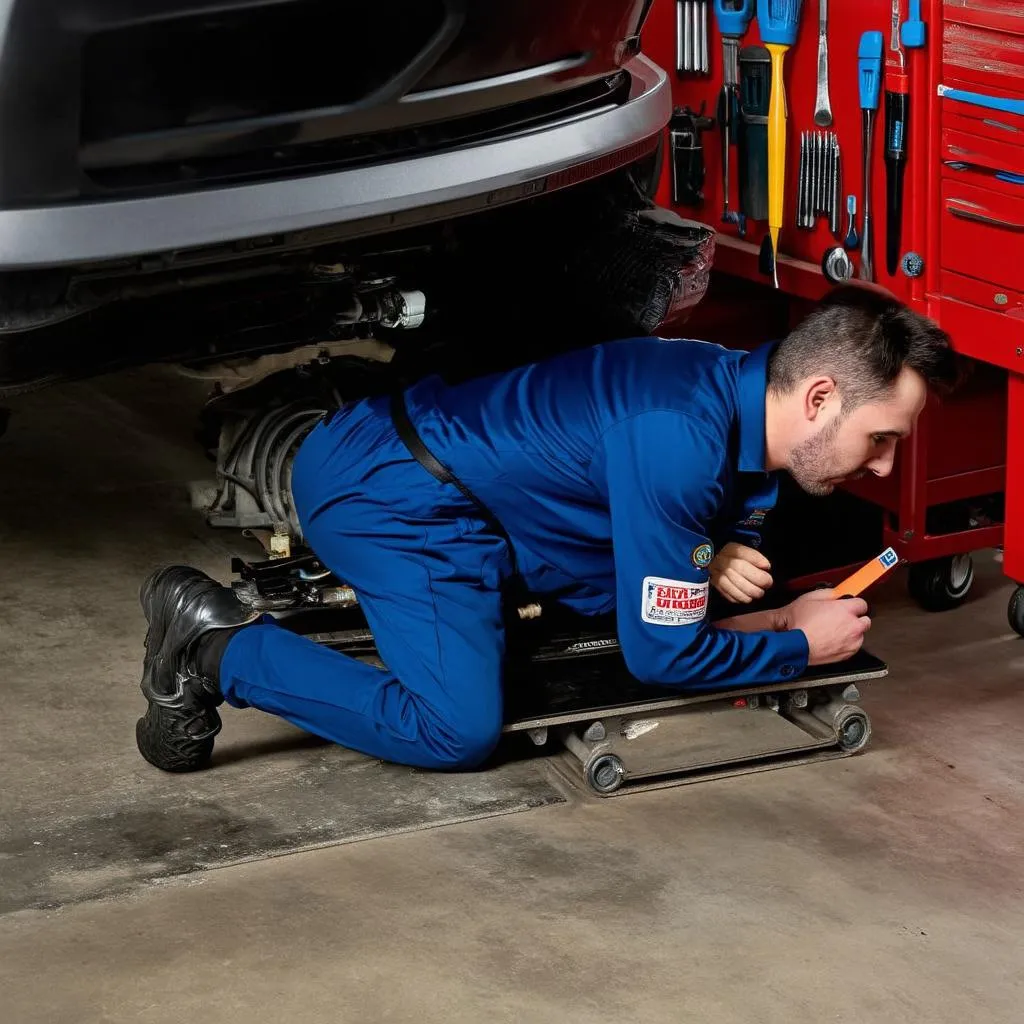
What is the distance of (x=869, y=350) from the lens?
7.61 feet

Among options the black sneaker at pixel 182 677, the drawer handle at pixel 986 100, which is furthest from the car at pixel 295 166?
the drawer handle at pixel 986 100

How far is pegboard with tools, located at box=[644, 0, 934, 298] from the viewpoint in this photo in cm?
289

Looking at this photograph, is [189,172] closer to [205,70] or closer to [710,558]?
[205,70]

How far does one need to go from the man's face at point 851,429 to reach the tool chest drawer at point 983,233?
0.47m

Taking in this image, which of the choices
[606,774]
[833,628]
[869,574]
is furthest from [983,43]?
[606,774]

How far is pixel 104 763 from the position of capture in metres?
2.55

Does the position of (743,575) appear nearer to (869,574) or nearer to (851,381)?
(869,574)

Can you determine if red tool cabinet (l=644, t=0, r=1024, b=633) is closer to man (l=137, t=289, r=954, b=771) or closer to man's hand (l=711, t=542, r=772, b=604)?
man (l=137, t=289, r=954, b=771)

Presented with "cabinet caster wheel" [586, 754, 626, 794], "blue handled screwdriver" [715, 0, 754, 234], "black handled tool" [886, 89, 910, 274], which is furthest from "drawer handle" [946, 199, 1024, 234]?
"cabinet caster wheel" [586, 754, 626, 794]

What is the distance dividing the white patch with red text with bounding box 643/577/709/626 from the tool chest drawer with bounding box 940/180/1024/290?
2.70ft

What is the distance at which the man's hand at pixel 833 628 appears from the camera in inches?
99.1

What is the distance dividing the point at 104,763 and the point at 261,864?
43cm

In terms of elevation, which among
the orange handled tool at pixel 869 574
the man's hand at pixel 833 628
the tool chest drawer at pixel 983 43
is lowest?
the man's hand at pixel 833 628

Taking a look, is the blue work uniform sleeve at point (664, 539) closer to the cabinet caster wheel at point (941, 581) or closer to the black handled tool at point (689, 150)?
the cabinet caster wheel at point (941, 581)
